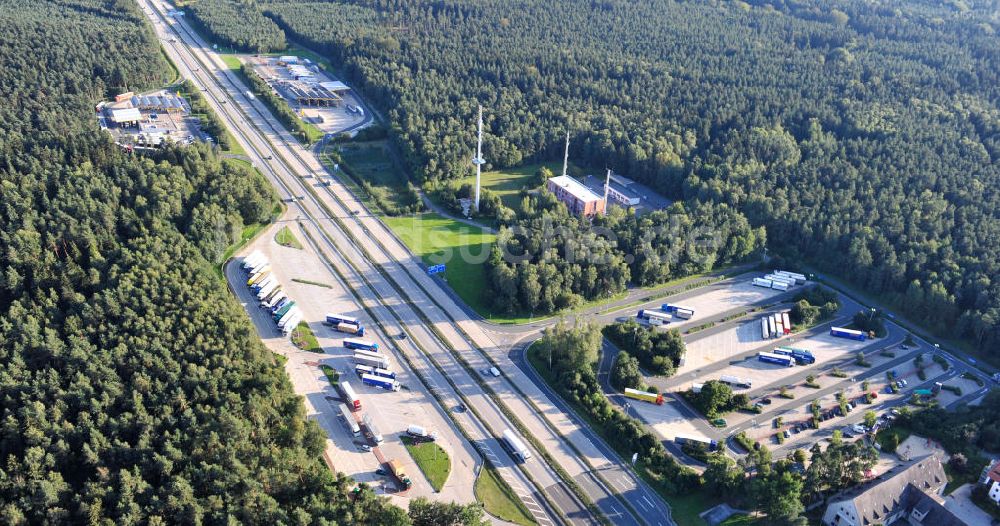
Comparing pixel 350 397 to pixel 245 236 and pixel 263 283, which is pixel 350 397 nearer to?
pixel 263 283

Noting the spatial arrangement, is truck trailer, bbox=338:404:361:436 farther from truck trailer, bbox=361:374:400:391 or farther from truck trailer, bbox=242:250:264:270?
truck trailer, bbox=242:250:264:270

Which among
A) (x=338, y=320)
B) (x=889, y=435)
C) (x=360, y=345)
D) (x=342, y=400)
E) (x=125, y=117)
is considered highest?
(x=125, y=117)

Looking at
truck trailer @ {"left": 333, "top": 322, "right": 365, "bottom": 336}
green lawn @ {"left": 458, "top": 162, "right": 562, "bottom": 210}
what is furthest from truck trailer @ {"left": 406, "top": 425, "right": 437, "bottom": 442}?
green lawn @ {"left": 458, "top": 162, "right": 562, "bottom": 210}

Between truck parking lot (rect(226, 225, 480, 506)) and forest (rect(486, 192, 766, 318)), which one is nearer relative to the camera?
truck parking lot (rect(226, 225, 480, 506))

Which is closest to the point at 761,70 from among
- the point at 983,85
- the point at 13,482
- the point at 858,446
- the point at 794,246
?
the point at 983,85

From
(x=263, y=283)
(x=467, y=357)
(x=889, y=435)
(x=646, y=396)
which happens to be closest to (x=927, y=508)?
(x=889, y=435)

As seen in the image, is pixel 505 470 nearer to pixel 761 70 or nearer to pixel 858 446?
pixel 858 446
